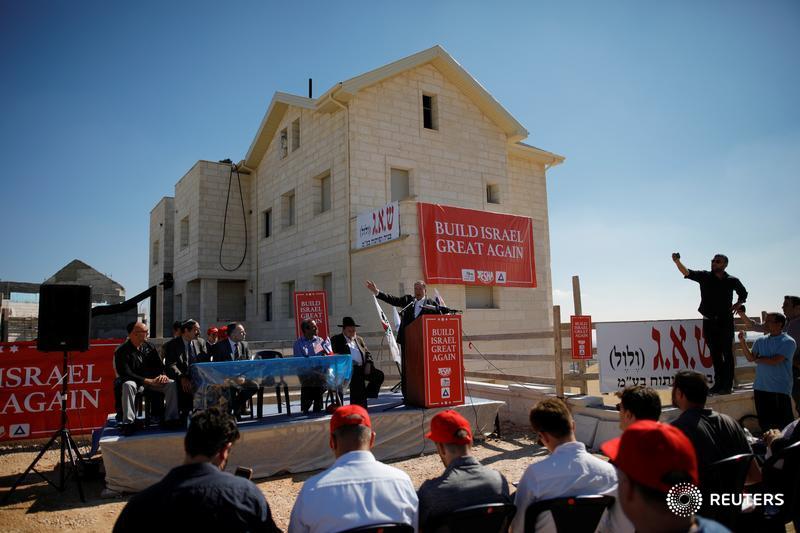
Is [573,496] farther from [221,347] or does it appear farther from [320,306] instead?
[320,306]

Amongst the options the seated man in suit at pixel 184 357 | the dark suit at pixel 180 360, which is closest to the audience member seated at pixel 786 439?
the seated man in suit at pixel 184 357

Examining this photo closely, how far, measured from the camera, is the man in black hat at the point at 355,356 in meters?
7.60

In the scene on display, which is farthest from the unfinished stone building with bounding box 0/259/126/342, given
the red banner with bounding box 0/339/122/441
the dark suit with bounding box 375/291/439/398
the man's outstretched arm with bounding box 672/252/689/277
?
the man's outstretched arm with bounding box 672/252/689/277

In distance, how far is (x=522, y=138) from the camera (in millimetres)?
17516

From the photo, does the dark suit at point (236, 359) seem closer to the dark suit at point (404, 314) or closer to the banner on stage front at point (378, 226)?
the dark suit at point (404, 314)

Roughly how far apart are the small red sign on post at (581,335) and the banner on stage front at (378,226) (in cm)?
531

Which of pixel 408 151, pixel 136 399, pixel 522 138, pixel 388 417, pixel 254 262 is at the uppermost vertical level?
pixel 522 138

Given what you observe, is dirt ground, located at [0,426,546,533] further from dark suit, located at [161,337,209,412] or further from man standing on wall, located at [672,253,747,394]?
man standing on wall, located at [672,253,747,394]

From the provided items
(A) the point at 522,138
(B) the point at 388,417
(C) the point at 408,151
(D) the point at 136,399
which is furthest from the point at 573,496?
(A) the point at 522,138

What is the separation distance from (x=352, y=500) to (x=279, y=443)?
14.4 ft

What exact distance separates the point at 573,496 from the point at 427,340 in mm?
4765

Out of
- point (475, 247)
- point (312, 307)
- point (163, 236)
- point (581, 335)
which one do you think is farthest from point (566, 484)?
point (163, 236)

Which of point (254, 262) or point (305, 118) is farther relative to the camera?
point (254, 262)

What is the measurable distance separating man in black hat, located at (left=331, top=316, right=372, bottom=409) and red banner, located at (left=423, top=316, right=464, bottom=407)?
3.44 feet
